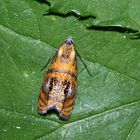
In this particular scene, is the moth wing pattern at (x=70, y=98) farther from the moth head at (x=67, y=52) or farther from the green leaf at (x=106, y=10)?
the green leaf at (x=106, y=10)

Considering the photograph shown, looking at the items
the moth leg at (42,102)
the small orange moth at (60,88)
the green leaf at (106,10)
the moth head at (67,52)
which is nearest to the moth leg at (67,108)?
the small orange moth at (60,88)

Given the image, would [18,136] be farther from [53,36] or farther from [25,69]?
[53,36]

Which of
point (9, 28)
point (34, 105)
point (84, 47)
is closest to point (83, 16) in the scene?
point (84, 47)

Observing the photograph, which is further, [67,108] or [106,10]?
[67,108]

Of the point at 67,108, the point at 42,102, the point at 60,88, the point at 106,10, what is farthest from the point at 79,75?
the point at 106,10

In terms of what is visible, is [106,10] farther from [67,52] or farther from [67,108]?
[67,108]

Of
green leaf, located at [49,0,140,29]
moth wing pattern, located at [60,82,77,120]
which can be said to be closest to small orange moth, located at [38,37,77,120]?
moth wing pattern, located at [60,82,77,120]

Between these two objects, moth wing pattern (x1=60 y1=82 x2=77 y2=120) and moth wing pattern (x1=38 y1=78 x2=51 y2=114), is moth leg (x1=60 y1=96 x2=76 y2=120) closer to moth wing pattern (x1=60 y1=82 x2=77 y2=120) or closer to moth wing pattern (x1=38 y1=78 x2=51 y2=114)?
moth wing pattern (x1=60 y1=82 x2=77 y2=120)

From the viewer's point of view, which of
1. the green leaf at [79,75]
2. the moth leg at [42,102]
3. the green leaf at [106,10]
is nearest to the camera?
the green leaf at [106,10]
